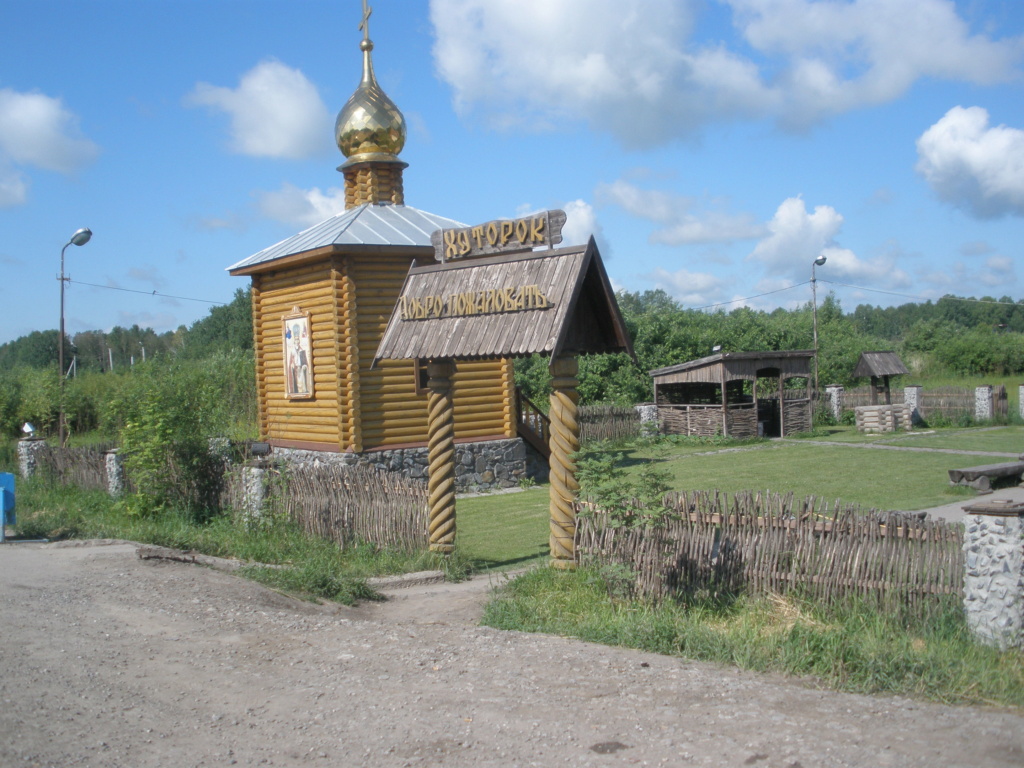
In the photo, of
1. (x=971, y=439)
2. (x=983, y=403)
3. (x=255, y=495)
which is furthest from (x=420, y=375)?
(x=983, y=403)

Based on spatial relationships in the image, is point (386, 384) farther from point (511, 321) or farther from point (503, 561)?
point (511, 321)

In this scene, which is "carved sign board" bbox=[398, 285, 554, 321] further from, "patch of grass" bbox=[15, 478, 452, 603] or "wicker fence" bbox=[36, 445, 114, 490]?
"wicker fence" bbox=[36, 445, 114, 490]

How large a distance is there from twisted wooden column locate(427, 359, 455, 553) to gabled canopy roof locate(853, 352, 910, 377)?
2383cm

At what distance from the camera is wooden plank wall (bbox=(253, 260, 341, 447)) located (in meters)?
17.8

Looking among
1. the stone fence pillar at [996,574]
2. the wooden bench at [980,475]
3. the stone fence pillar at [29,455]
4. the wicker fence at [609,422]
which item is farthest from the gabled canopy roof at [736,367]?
the stone fence pillar at [996,574]

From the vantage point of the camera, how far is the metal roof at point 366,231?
17.6 m

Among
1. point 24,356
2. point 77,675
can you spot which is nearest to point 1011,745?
point 77,675

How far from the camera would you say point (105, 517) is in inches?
607

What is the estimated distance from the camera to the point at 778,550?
809 centimetres

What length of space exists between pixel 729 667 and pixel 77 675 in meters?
4.80

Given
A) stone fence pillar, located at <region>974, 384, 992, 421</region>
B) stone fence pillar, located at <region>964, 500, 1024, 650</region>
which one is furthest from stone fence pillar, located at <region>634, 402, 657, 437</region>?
stone fence pillar, located at <region>964, 500, 1024, 650</region>

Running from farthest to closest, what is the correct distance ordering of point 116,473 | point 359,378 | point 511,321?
point 359,378 → point 116,473 → point 511,321

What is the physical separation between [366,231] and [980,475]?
40.2 ft

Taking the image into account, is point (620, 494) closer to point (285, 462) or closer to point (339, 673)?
point (339, 673)
